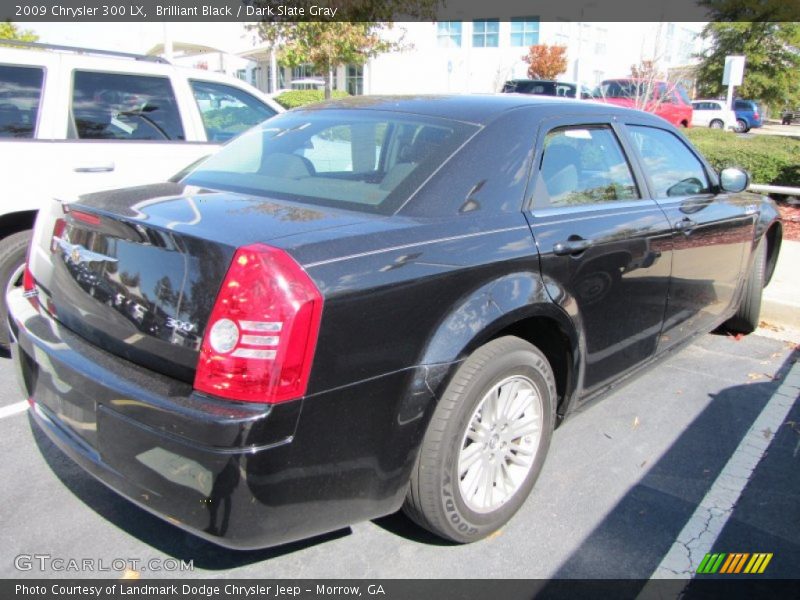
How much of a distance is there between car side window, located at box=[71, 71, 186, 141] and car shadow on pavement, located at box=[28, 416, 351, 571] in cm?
267

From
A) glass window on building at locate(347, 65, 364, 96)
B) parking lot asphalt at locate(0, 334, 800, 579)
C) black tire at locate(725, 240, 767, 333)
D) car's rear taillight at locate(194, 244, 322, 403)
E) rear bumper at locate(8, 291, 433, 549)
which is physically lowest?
parking lot asphalt at locate(0, 334, 800, 579)

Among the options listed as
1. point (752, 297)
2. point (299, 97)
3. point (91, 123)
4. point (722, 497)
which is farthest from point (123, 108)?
point (299, 97)

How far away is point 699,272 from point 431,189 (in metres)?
2.20

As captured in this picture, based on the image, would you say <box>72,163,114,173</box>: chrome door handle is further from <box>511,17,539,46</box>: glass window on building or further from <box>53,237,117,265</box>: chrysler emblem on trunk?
<box>511,17,539,46</box>: glass window on building

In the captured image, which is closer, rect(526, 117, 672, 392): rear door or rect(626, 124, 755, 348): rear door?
rect(526, 117, 672, 392): rear door

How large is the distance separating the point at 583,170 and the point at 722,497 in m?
1.68

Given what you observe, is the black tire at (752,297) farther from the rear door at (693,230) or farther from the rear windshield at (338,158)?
the rear windshield at (338,158)

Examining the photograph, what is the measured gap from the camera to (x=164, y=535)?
267cm

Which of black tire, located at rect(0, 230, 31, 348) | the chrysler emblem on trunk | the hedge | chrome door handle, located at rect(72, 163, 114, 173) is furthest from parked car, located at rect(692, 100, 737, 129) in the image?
the chrysler emblem on trunk

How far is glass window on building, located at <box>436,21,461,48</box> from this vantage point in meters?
38.5

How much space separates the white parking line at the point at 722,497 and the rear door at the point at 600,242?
2.31 ft

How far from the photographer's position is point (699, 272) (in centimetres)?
396

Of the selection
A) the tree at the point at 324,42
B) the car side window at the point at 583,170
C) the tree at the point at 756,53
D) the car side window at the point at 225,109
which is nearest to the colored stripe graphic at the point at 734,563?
the car side window at the point at 583,170

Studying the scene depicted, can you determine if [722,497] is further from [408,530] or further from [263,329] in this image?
[263,329]
